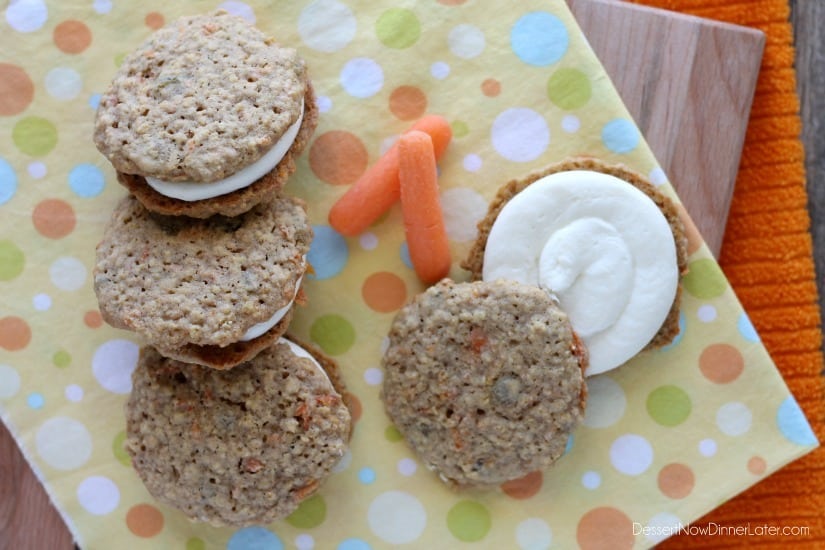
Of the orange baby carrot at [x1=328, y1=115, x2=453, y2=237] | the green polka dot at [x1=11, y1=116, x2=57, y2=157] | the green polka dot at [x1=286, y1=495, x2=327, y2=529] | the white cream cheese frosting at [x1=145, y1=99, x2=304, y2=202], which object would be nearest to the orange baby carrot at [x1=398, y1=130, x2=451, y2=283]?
the orange baby carrot at [x1=328, y1=115, x2=453, y2=237]

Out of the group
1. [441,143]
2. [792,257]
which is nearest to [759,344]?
[792,257]

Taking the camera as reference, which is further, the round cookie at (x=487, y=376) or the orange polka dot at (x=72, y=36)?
the orange polka dot at (x=72, y=36)

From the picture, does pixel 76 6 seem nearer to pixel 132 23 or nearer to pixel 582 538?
pixel 132 23

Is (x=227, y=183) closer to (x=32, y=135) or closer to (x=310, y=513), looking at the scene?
(x=32, y=135)

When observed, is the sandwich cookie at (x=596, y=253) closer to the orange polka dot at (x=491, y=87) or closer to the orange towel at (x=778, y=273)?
the orange polka dot at (x=491, y=87)

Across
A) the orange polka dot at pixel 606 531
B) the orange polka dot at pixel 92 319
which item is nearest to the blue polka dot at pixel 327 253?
the orange polka dot at pixel 92 319

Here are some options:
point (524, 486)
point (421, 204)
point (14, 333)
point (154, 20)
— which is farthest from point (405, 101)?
point (14, 333)
